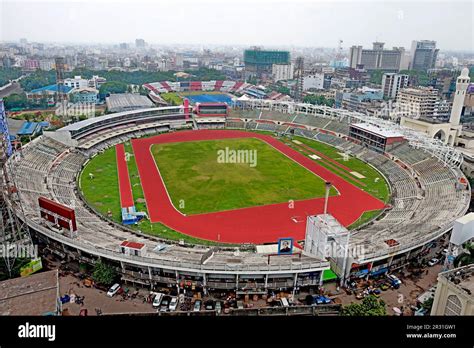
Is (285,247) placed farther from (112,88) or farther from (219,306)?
(112,88)

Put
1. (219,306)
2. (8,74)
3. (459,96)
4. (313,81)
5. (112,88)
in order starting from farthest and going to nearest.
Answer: (313,81) → (8,74) → (112,88) → (459,96) → (219,306)

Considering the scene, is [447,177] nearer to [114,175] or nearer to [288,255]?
[288,255]

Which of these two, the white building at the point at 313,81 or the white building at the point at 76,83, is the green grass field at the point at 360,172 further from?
the white building at the point at 76,83

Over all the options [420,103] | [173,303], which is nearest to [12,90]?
[173,303]

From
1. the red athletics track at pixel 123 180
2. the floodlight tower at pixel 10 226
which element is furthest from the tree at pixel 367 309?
the red athletics track at pixel 123 180

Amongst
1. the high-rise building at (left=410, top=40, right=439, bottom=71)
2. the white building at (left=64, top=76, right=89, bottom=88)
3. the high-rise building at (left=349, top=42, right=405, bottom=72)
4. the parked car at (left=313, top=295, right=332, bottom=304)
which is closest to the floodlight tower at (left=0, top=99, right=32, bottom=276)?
the parked car at (left=313, top=295, right=332, bottom=304)
